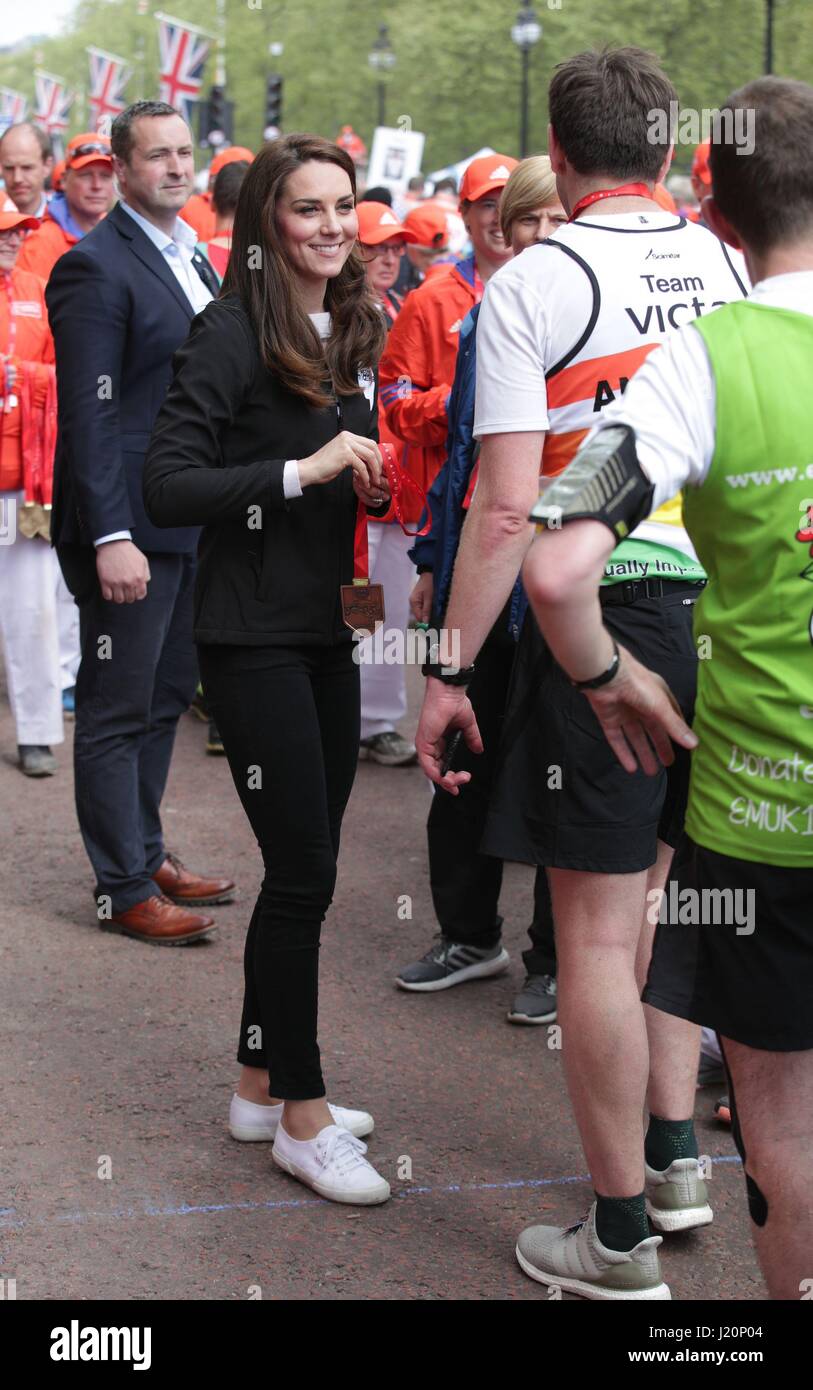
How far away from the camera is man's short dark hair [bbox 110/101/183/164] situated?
5215 mm

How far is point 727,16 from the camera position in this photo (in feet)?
106

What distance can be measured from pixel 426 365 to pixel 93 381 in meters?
1.40

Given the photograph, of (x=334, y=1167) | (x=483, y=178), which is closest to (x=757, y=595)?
(x=334, y=1167)

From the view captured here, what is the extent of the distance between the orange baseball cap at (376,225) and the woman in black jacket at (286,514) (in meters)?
4.61

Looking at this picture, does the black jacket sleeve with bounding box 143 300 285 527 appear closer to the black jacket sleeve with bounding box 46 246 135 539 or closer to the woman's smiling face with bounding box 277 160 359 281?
the woman's smiling face with bounding box 277 160 359 281

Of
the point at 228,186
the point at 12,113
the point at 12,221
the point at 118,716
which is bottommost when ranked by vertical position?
the point at 118,716

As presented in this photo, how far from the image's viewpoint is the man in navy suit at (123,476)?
5062 millimetres

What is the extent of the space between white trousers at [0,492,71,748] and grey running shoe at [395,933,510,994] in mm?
2801

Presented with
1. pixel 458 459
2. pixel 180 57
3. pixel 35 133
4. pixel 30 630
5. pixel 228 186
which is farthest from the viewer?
pixel 180 57

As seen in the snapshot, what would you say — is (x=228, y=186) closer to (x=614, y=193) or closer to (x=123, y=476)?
(x=123, y=476)

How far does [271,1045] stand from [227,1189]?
33 centimetres

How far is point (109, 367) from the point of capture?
509cm

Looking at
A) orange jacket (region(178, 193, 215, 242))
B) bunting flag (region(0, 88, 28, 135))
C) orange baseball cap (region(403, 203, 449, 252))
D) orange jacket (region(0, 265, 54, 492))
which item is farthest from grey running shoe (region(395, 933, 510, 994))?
bunting flag (region(0, 88, 28, 135))
